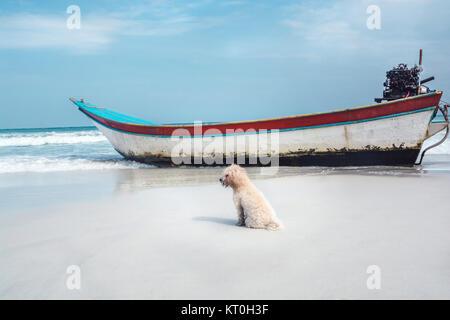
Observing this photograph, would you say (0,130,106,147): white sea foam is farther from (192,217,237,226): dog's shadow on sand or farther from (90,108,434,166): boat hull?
(192,217,237,226): dog's shadow on sand

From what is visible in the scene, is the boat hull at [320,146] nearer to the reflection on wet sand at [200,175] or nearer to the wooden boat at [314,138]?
the wooden boat at [314,138]

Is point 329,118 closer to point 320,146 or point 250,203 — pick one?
point 320,146

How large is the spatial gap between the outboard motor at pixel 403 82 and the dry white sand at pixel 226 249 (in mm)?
4415

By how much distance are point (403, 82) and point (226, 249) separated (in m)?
7.75

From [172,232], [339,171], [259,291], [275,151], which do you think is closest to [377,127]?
[339,171]

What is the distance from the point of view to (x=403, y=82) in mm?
8852

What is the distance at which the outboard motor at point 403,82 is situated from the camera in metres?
8.77

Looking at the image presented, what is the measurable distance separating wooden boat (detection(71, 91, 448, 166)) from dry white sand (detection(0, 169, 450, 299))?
320 centimetres

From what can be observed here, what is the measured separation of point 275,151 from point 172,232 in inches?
228

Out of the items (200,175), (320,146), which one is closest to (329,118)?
(320,146)

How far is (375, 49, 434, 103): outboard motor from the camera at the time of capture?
8766 mm

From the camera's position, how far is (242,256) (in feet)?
9.28

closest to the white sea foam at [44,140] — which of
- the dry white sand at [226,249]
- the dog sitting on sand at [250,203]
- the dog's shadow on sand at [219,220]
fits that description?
the dry white sand at [226,249]
